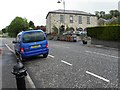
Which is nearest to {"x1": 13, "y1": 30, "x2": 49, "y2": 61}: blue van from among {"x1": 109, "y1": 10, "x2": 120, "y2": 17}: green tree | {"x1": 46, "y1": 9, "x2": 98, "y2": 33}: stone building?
{"x1": 46, "y1": 9, "x2": 98, "y2": 33}: stone building

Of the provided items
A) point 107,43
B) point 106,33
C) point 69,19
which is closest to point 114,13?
point 69,19

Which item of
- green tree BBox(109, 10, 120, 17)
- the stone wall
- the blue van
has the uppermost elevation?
green tree BBox(109, 10, 120, 17)

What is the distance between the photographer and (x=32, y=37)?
12.8m

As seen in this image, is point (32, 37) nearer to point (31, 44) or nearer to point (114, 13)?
point (31, 44)

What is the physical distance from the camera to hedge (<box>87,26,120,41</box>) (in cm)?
1974

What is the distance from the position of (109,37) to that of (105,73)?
13.5 meters

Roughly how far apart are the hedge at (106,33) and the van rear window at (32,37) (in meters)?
9.20

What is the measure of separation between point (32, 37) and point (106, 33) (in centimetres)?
1104

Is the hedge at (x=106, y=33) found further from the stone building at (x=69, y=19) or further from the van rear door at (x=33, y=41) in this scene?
the stone building at (x=69, y=19)

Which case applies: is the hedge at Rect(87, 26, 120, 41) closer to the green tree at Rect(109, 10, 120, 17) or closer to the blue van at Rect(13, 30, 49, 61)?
the blue van at Rect(13, 30, 49, 61)

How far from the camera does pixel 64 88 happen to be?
6.22 metres

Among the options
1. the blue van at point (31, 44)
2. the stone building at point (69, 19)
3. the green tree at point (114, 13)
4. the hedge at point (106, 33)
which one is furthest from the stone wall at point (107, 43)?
the green tree at point (114, 13)

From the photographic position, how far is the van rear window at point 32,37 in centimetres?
1265

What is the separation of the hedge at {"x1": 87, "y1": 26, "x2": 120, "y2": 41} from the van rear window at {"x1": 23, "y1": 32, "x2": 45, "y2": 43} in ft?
30.2
